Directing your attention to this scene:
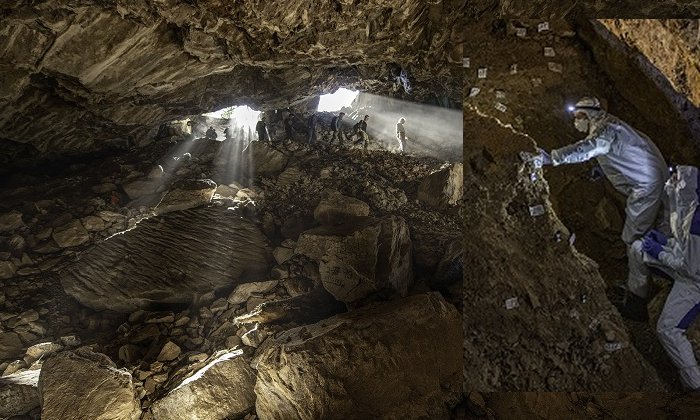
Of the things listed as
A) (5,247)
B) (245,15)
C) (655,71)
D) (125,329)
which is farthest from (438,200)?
(5,247)

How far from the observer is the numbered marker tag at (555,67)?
379cm

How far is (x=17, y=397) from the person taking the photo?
3.17m

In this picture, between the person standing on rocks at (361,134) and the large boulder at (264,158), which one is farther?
the person standing on rocks at (361,134)

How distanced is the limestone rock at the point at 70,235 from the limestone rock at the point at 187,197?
39.7 inches

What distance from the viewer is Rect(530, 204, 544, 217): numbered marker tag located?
3100 mm

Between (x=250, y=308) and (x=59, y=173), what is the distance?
595cm

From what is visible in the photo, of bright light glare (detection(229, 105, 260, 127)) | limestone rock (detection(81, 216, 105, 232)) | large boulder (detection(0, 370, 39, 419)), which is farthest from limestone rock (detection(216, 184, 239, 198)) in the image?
bright light glare (detection(229, 105, 260, 127))

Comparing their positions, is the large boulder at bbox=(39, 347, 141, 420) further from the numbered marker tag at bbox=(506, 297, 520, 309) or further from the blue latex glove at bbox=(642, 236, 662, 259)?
the blue latex glove at bbox=(642, 236, 662, 259)

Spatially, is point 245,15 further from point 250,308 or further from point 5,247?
point 5,247

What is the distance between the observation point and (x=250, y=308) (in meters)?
3.97

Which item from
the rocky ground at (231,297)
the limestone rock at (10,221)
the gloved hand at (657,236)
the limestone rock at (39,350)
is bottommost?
the limestone rock at (39,350)

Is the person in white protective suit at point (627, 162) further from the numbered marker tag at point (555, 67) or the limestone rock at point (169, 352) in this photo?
the limestone rock at point (169, 352)

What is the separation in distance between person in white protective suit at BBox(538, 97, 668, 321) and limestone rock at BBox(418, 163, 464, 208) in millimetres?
2598

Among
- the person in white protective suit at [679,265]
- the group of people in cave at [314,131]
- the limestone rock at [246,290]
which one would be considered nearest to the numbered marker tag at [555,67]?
the person in white protective suit at [679,265]
